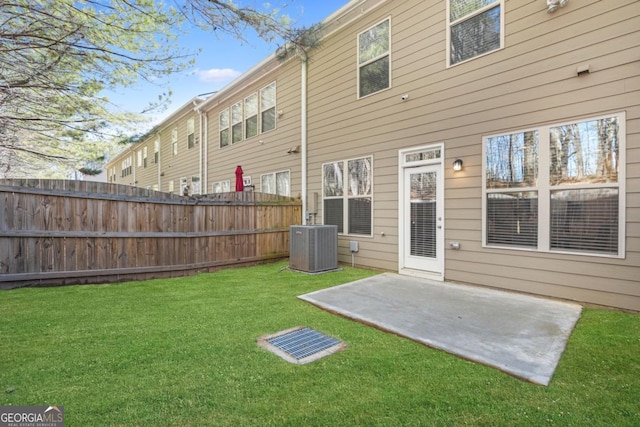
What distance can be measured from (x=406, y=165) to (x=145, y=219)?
4.74 meters

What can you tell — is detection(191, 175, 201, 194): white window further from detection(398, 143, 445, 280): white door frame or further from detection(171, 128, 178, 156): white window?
detection(398, 143, 445, 280): white door frame

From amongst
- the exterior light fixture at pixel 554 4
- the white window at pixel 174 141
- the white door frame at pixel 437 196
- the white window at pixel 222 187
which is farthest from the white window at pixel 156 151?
the exterior light fixture at pixel 554 4

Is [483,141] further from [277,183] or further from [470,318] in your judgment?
[277,183]

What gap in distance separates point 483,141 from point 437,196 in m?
1.10

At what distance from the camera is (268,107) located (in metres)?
9.34

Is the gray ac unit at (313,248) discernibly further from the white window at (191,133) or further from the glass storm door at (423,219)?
the white window at (191,133)

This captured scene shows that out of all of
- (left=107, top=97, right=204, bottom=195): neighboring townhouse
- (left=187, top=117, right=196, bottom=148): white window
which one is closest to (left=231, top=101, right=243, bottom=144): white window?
(left=107, top=97, right=204, bottom=195): neighboring townhouse

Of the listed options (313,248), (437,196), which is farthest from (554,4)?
(313,248)

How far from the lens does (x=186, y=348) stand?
277 cm

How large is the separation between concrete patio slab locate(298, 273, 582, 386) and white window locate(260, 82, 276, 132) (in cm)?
588

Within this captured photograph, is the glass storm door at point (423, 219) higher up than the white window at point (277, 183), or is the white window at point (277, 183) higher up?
the white window at point (277, 183)

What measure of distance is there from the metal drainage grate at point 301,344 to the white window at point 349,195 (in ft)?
11.9

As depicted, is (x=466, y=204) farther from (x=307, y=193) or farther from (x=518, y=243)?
(x=307, y=193)

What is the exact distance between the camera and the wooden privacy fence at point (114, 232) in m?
4.50
